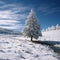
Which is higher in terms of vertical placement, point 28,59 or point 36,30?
point 36,30

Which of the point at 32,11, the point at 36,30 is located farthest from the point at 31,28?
the point at 32,11

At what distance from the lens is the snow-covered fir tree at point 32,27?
48.2 m

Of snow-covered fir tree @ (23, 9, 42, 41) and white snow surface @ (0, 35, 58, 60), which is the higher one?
snow-covered fir tree @ (23, 9, 42, 41)

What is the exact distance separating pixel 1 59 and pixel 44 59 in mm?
4913

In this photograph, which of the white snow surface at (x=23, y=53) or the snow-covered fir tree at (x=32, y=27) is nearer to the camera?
the white snow surface at (x=23, y=53)

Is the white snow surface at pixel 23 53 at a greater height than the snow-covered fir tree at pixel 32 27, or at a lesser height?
lesser

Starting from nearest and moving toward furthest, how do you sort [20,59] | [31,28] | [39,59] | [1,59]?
[1,59], [20,59], [39,59], [31,28]

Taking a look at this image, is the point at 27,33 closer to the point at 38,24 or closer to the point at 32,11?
the point at 38,24

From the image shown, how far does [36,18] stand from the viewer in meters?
50.4

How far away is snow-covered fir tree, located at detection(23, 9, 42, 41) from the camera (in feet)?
158

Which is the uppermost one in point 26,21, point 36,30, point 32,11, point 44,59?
point 32,11

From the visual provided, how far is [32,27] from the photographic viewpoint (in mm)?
48438

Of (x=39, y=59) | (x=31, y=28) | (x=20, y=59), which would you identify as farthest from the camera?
(x=31, y=28)

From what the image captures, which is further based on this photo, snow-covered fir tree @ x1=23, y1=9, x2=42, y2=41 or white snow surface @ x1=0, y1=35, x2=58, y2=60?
snow-covered fir tree @ x1=23, y1=9, x2=42, y2=41
